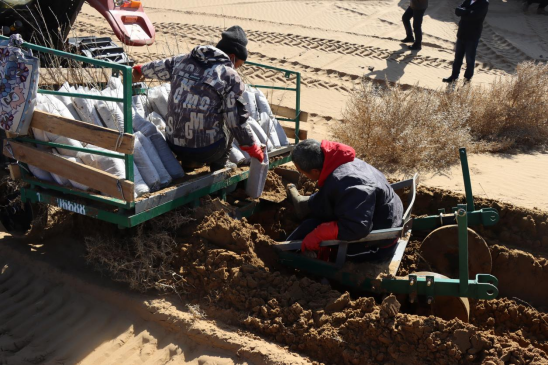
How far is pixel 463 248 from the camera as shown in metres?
3.97

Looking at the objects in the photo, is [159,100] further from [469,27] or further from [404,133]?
[469,27]

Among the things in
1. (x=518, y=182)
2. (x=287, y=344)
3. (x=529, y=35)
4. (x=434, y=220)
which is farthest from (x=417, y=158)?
(x=529, y=35)

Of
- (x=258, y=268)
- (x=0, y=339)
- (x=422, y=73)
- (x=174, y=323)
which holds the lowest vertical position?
(x=0, y=339)

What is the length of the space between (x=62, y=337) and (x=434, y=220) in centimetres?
332

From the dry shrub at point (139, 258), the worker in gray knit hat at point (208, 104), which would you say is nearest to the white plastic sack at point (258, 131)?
the worker in gray knit hat at point (208, 104)

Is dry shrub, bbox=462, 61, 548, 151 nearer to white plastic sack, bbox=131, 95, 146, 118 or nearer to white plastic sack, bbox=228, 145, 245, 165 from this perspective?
white plastic sack, bbox=228, 145, 245, 165

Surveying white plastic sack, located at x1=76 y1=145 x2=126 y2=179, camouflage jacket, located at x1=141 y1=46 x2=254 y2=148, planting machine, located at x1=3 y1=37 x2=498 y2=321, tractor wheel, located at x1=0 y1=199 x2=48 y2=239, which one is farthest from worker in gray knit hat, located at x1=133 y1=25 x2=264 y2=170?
tractor wheel, located at x1=0 y1=199 x2=48 y2=239

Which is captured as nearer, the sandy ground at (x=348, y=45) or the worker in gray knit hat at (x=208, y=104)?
the worker in gray knit hat at (x=208, y=104)

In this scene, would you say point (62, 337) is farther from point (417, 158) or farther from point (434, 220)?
point (417, 158)

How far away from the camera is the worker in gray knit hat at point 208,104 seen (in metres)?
4.74

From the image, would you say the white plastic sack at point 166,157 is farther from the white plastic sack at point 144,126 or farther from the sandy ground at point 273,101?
the sandy ground at point 273,101

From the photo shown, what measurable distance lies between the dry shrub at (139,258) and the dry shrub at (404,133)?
3822 millimetres

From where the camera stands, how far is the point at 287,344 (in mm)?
3998

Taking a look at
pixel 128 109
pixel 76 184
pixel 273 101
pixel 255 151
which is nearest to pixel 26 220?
pixel 76 184
